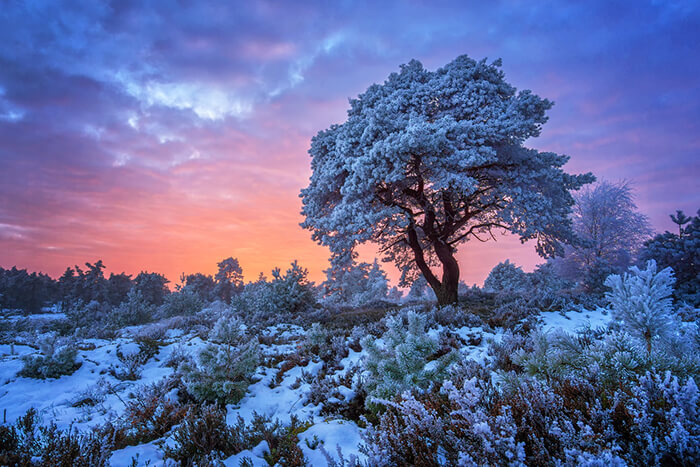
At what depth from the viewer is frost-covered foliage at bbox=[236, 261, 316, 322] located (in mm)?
14492

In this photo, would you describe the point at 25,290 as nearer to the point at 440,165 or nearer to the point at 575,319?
→ the point at 440,165

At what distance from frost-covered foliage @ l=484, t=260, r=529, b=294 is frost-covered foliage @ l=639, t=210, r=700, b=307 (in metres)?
8.06

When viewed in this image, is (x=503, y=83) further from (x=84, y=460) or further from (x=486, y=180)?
(x=84, y=460)

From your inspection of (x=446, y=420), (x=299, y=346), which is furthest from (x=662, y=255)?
(x=446, y=420)

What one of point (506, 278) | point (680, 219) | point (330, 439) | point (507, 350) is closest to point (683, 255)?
point (680, 219)

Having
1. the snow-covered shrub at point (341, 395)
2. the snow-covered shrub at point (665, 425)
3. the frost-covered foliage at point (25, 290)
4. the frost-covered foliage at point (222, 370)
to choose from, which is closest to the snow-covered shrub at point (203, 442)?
the frost-covered foliage at point (222, 370)

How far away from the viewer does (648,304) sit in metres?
2.89

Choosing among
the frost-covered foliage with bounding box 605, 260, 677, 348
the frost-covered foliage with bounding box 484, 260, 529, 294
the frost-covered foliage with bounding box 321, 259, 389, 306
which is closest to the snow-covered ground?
the frost-covered foliage with bounding box 605, 260, 677, 348

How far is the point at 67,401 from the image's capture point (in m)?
5.27

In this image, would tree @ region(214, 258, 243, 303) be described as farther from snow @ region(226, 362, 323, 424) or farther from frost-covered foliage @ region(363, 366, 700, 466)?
frost-covered foliage @ region(363, 366, 700, 466)

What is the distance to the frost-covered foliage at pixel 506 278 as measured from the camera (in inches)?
835

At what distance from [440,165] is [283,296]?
9.54 meters

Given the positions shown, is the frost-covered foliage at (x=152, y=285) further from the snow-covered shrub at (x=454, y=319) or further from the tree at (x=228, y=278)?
the snow-covered shrub at (x=454, y=319)

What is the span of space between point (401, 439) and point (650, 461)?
1404mm
